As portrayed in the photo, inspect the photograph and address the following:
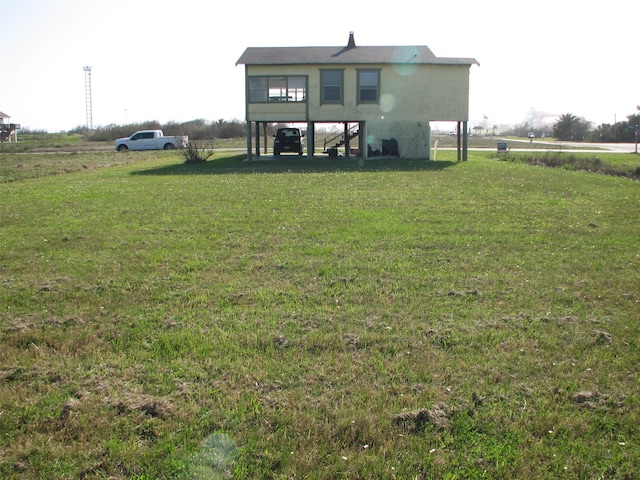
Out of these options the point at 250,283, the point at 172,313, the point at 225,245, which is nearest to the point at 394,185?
the point at 225,245

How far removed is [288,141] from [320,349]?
27.9m

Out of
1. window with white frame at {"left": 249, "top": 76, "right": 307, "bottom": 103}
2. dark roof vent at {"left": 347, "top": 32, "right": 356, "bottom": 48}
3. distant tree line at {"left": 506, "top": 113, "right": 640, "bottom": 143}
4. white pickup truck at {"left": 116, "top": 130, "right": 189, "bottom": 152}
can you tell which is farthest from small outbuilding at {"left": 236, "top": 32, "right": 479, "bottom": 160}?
distant tree line at {"left": 506, "top": 113, "right": 640, "bottom": 143}

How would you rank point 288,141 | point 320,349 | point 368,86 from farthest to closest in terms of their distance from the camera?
point 288,141 → point 368,86 → point 320,349

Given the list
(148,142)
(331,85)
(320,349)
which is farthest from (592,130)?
A: (320,349)

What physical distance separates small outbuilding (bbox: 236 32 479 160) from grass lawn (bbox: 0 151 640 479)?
61.8 feet

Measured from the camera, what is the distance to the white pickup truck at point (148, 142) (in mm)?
43719

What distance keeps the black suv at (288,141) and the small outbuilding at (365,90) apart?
304cm

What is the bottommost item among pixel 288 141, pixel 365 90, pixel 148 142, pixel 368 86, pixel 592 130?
pixel 288 141

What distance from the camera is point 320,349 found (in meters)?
4.83

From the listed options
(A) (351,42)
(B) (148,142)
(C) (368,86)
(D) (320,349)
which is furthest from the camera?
(B) (148,142)

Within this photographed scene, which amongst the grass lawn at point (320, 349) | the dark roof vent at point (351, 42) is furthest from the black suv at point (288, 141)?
the grass lawn at point (320, 349)

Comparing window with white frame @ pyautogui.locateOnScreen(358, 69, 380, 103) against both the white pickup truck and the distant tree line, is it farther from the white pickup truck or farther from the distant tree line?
the distant tree line

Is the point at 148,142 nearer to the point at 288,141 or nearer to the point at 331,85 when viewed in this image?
the point at 288,141

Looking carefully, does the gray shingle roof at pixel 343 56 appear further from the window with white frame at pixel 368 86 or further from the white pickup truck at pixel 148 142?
the white pickup truck at pixel 148 142
